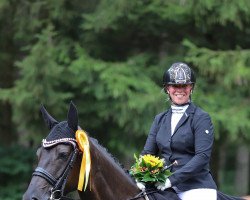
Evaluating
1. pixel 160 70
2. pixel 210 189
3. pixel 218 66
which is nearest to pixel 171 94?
pixel 210 189

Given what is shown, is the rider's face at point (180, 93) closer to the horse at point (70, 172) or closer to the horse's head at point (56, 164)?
the horse at point (70, 172)

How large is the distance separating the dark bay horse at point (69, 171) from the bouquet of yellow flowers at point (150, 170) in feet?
0.44

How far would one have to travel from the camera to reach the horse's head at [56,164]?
4.39 meters

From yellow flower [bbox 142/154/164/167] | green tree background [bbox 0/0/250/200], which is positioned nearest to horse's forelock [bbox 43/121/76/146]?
yellow flower [bbox 142/154/164/167]

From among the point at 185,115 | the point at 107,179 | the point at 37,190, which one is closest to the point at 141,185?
the point at 107,179

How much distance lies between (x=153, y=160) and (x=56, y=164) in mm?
974

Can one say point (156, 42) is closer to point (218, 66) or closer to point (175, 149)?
point (218, 66)

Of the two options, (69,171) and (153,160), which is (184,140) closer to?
(153,160)

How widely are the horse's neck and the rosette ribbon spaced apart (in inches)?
5.0

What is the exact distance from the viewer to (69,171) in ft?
14.8

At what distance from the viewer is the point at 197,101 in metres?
11.4

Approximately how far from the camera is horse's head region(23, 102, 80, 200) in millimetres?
4395

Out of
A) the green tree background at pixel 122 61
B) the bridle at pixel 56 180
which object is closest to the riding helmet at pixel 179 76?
the bridle at pixel 56 180

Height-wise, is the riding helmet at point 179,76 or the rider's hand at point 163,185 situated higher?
the riding helmet at point 179,76
